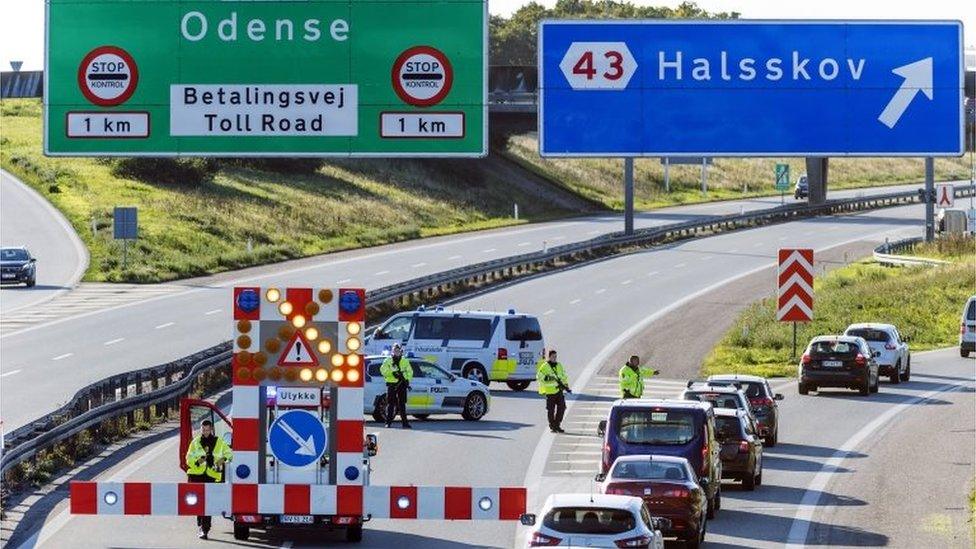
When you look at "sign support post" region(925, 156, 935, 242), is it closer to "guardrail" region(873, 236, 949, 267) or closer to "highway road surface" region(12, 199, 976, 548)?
"guardrail" region(873, 236, 949, 267)

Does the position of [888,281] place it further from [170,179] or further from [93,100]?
[93,100]

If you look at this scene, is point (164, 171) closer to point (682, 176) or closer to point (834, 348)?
point (682, 176)

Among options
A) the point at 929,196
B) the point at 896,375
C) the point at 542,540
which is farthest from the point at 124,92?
the point at 929,196

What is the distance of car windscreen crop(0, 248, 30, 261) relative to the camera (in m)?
70.7

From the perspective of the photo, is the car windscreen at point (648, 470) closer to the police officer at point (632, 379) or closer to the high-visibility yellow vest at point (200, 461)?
the high-visibility yellow vest at point (200, 461)

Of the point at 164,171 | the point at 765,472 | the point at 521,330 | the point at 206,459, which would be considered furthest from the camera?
the point at 164,171

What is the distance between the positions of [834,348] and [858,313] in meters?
18.6

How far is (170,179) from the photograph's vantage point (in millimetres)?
102000

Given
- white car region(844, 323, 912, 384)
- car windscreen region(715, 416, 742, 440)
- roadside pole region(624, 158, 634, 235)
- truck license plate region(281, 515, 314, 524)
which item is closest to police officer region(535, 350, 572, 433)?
car windscreen region(715, 416, 742, 440)

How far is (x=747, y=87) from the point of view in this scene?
21109mm

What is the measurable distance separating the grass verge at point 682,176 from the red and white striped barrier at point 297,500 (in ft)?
320

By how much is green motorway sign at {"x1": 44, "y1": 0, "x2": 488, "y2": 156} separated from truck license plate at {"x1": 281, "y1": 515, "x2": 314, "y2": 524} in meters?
3.76

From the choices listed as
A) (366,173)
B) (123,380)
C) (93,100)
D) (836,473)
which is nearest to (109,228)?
(366,173)

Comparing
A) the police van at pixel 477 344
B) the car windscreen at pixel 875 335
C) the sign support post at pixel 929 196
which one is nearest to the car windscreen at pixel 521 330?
the police van at pixel 477 344
